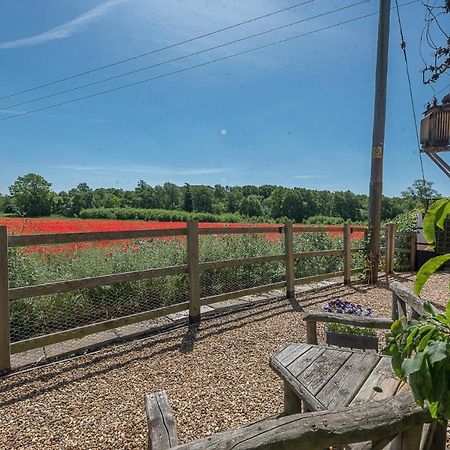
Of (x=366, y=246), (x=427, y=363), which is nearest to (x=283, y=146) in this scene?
(x=366, y=246)

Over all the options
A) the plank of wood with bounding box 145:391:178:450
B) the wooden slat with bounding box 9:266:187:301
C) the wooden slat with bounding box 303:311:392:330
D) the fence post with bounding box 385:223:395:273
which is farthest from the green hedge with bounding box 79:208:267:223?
the plank of wood with bounding box 145:391:178:450

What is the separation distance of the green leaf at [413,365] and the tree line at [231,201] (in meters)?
10.2

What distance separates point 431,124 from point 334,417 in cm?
561

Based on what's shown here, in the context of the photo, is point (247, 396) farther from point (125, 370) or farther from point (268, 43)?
point (268, 43)

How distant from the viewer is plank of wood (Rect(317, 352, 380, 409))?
1.62 meters

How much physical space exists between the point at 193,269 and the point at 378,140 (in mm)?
4826

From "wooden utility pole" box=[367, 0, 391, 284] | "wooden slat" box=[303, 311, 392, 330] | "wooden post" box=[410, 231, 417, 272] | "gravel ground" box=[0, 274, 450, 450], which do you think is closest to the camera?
"gravel ground" box=[0, 274, 450, 450]

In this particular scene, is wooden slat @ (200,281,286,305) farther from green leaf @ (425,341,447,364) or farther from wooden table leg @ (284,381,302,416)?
green leaf @ (425,341,447,364)

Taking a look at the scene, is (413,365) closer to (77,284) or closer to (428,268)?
(428,268)

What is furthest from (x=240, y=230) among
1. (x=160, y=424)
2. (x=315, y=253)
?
(x=160, y=424)

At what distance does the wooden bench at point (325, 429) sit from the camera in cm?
78

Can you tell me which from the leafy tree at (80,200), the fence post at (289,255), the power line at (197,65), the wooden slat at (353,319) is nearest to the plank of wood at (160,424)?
the wooden slat at (353,319)

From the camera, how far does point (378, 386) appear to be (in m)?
1.73

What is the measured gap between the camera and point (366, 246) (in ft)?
24.0
